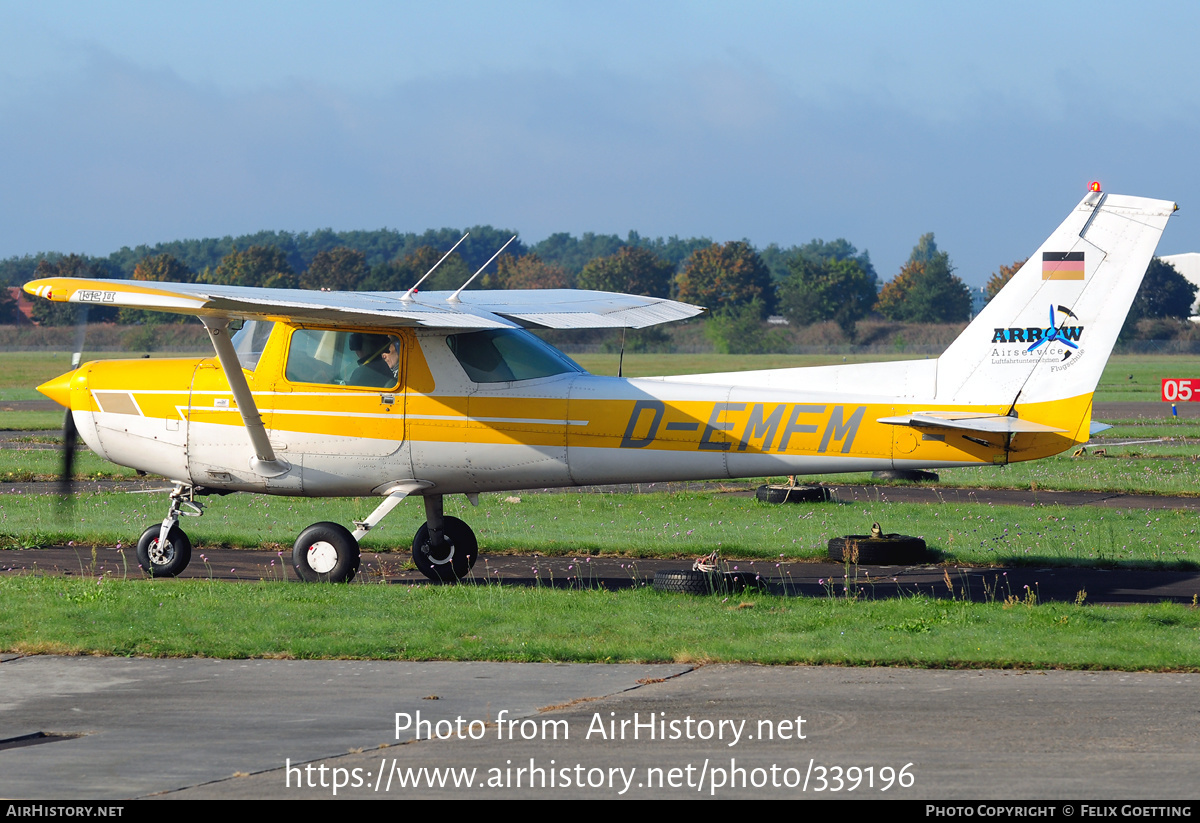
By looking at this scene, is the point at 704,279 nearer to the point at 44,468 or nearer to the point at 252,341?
the point at 44,468

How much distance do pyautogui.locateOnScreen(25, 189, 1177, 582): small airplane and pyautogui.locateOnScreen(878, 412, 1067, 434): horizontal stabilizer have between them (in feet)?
0.09

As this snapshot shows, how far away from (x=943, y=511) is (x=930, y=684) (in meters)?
11.0

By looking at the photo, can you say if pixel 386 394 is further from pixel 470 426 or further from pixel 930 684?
pixel 930 684

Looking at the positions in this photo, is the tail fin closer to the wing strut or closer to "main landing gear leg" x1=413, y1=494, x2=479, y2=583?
"main landing gear leg" x1=413, y1=494, x2=479, y2=583

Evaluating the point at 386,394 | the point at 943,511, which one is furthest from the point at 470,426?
the point at 943,511

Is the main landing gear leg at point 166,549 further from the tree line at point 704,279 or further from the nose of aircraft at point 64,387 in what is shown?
the tree line at point 704,279

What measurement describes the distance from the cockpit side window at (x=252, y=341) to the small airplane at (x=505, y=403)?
23mm

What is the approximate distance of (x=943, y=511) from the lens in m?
19.6

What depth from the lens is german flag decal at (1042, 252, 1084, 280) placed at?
1226 cm

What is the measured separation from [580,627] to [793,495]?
403 inches

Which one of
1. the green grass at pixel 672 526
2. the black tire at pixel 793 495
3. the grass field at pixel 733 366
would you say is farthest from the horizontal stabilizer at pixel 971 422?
the grass field at pixel 733 366

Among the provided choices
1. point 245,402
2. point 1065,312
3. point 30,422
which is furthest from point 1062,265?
point 30,422

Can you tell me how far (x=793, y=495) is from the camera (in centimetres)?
2058

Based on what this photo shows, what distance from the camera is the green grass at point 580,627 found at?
9.88 m
